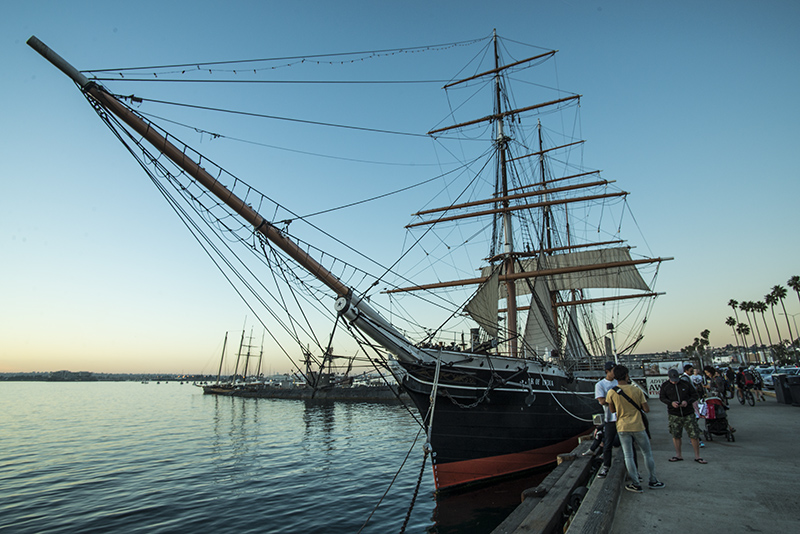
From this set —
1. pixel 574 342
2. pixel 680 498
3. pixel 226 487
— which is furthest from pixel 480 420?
pixel 574 342

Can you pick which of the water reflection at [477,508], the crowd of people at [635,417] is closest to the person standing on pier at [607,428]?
the crowd of people at [635,417]

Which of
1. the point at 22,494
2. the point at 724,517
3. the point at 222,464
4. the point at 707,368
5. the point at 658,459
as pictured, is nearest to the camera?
the point at 724,517

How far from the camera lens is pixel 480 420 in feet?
38.9

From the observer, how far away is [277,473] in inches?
605

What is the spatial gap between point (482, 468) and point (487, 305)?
789cm

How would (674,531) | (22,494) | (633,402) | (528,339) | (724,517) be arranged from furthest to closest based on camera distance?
(528,339)
(22,494)
(633,402)
(724,517)
(674,531)

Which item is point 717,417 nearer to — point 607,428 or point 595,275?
point 607,428

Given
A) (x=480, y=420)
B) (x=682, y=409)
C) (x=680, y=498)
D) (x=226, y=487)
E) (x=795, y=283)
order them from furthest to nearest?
(x=795, y=283) → (x=226, y=487) → (x=480, y=420) → (x=682, y=409) → (x=680, y=498)

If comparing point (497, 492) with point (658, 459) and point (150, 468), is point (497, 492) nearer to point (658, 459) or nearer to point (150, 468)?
point (658, 459)

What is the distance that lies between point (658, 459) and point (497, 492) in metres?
5.70

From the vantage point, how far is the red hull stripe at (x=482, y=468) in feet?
38.1

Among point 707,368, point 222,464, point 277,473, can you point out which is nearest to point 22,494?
point 222,464

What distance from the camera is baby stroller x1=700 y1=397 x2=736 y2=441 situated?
27.6 ft

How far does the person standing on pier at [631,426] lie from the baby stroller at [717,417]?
4.38 metres
